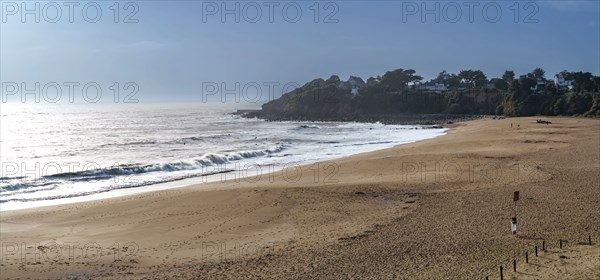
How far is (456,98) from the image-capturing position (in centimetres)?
10294

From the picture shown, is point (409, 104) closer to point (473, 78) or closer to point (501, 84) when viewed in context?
point (501, 84)

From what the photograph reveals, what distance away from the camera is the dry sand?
11.6 meters

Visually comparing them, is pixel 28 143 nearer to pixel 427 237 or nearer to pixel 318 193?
pixel 318 193

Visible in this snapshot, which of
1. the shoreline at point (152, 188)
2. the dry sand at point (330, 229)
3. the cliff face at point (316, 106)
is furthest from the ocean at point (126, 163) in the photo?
the cliff face at point (316, 106)

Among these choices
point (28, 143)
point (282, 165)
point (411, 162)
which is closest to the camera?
point (411, 162)

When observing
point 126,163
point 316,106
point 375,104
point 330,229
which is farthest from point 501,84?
point 330,229

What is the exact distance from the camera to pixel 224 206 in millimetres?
18781

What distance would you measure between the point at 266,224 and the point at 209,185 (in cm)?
938

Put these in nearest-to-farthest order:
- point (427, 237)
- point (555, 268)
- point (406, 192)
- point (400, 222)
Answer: point (555, 268) < point (427, 237) < point (400, 222) < point (406, 192)

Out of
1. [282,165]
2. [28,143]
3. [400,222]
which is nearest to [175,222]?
[400,222]

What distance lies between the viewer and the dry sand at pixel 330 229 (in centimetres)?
1160

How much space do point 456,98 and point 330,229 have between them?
311ft

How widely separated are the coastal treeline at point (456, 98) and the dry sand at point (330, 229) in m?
63.4

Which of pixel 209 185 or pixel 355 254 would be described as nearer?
pixel 355 254
